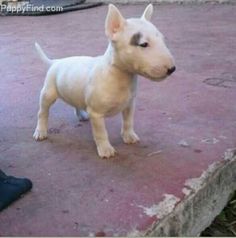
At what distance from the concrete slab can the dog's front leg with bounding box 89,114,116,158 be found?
36 mm

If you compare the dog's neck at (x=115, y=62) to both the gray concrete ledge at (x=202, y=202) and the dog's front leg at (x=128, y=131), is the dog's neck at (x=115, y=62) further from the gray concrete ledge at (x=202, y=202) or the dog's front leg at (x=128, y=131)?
the gray concrete ledge at (x=202, y=202)

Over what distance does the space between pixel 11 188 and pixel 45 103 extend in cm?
57

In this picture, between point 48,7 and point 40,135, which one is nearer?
point 40,135

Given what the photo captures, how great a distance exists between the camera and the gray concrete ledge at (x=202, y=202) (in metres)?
1.58

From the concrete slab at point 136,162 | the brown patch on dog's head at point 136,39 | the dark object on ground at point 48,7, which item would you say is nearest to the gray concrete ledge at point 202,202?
the concrete slab at point 136,162

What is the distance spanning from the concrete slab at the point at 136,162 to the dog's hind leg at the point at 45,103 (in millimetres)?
43

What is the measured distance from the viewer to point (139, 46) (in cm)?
177

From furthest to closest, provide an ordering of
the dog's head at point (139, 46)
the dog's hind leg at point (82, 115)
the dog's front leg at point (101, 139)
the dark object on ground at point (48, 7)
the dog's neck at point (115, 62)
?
the dark object on ground at point (48, 7) → the dog's hind leg at point (82, 115) → the dog's front leg at point (101, 139) → the dog's neck at point (115, 62) → the dog's head at point (139, 46)

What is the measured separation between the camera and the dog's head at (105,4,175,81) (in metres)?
1.76

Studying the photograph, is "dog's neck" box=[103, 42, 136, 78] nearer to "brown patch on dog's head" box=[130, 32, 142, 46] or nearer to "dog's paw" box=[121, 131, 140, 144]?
"brown patch on dog's head" box=[130, 32, 142, 46]

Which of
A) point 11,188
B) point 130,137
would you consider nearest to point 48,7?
point 130,137

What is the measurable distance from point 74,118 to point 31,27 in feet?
12.3

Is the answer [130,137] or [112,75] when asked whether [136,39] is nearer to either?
[112,75]

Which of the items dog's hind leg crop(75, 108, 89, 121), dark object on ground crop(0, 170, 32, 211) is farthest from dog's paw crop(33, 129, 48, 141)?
dark object on ground crop(0, 170, 32, 211)
